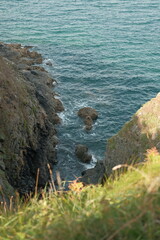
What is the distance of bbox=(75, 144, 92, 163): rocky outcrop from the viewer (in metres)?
30.8

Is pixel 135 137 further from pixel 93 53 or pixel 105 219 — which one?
pixel 93 53

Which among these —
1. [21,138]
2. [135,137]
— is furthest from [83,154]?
[135,137]

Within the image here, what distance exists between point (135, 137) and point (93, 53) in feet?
129

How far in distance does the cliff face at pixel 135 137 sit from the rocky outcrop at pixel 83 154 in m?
9.70

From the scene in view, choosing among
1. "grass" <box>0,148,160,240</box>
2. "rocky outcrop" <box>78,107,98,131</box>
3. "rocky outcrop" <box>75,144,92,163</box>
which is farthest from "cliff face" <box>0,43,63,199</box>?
"grass" <box>0,148,160,240</box>

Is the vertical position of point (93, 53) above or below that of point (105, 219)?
above

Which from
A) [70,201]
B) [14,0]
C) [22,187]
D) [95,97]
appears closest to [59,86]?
[95,97]

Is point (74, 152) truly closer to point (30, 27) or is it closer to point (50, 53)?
point (50, 53)

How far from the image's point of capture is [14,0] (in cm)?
9175

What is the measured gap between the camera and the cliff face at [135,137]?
763 inches

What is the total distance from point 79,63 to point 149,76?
12.9 metres

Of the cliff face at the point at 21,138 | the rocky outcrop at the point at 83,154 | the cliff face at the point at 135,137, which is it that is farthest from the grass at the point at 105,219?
the rocky outcrop at the point at 83,154

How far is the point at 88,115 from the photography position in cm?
3841

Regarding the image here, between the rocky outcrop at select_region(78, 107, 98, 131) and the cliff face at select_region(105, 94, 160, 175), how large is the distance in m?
15.7
